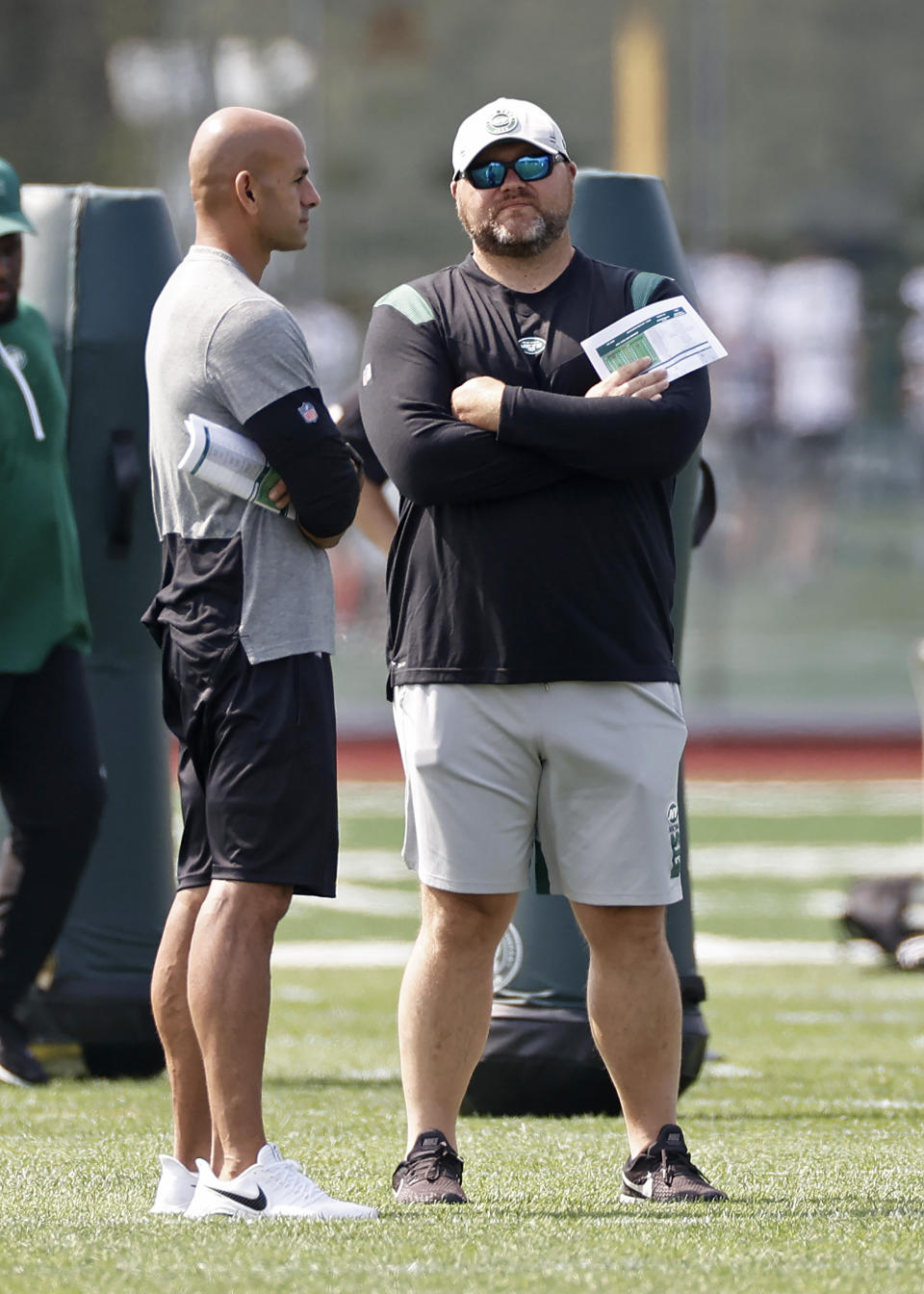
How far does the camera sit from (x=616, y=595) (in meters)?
3.97

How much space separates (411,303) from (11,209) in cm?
174

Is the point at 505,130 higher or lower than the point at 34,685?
higher

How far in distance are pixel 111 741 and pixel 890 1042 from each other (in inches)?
91.0

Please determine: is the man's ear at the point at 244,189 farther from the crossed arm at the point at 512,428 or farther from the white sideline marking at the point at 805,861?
the white sideline marking at the point at 805,861

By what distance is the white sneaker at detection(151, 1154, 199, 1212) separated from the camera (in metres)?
3.83

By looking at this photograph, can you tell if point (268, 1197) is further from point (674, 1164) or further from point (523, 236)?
point (523, 236)

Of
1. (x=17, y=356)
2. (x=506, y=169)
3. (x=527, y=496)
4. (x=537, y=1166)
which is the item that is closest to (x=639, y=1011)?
(x=537, y=1166)

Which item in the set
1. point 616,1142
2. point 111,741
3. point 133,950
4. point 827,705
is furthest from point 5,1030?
point 827,705

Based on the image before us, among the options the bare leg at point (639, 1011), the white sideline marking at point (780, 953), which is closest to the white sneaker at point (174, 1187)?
the bare leg at point (639, 1011)

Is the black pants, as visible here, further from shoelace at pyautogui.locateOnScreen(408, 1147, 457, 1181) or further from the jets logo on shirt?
shoelace at pyautogui.locateOnScreen(408, 1147, 457, 1181)

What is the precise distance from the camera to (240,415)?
3756 millimetres

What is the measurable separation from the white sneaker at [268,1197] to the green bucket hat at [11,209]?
8.45ft

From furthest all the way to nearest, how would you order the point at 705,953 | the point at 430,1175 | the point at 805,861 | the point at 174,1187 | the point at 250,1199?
the point at 805,861 < the point at 705,953 < the point at 430,1175 < the point at 174,1187 < the point at 250,1199

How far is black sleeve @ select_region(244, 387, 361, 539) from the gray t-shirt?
27mm
